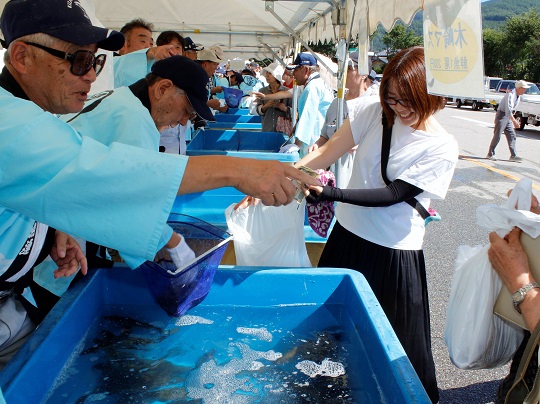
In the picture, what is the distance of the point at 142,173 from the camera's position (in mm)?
1014

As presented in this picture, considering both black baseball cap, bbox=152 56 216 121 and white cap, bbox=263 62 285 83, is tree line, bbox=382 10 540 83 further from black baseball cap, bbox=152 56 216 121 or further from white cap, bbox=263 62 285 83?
black baseball cap, bbox=152 56 216 121

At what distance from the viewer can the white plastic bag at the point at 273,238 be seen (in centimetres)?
238

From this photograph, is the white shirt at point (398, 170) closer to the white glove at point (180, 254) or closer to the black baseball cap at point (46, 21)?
the white glove at point (180, 254)

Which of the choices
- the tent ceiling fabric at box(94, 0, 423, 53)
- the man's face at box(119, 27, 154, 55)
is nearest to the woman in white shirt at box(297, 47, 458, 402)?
the tent ceiling fabric at box(94, 0, 423, 53)

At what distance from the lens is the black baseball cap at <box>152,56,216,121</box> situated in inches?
83.0

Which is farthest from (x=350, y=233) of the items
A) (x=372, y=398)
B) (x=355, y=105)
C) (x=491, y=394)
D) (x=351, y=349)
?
(x=491, y=394)

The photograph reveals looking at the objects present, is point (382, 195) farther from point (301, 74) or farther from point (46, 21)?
point (301, 74)

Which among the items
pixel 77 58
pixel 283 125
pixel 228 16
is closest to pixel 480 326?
pixel 77 58

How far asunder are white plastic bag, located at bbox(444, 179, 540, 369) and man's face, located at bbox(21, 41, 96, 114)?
4.49ft

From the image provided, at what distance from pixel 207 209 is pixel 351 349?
A: 228 centimetres

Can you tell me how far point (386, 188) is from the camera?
2.18m

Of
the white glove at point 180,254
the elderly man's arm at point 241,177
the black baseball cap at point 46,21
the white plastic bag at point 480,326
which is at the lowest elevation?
the white plastic bag at point 480,326

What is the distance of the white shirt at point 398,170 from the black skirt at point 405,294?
54mm

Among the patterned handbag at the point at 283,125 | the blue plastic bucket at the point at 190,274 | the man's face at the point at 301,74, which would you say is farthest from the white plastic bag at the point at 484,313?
the patterned handbag at the point at 283,125
